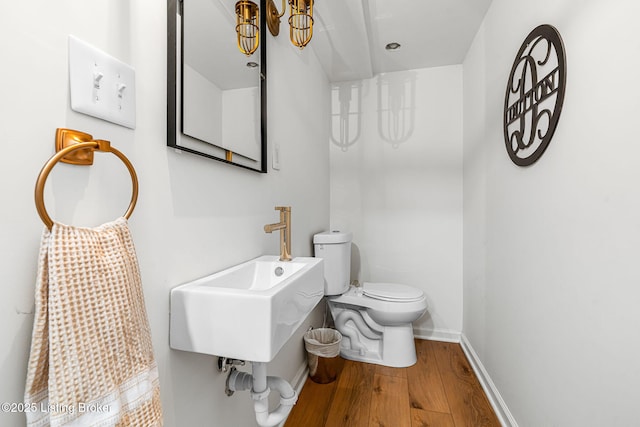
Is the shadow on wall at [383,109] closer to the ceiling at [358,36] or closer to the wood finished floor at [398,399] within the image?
the ceiling at [358,36]

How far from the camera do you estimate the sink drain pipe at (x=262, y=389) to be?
103cm

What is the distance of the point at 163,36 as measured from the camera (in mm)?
822

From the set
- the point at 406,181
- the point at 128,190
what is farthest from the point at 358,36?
the point at 128,190

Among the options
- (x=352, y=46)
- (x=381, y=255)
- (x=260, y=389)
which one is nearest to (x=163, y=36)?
(x=260, y=389)

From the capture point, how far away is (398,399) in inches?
68.8

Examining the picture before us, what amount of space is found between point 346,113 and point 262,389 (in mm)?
2338

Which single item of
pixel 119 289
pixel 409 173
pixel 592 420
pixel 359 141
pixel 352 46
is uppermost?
pixel 352 46

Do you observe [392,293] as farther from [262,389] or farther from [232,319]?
[232,319]

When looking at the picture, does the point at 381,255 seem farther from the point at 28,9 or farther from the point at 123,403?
the point at 28,9

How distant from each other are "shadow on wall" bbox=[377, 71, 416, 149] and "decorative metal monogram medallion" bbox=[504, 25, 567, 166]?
1133 mm

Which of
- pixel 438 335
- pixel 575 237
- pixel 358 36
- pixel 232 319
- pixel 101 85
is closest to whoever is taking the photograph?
pixel 101 85

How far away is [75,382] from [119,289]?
0.16 m

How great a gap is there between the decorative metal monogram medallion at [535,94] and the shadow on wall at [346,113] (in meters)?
1.38

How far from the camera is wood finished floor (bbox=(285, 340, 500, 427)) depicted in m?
1.57
